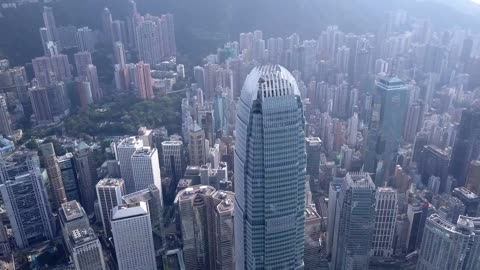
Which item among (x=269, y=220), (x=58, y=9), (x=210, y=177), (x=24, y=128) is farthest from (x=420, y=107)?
(x=58, y=9)

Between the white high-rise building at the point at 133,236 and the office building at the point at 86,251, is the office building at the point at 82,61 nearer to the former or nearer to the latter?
the office building at the point at 86,251

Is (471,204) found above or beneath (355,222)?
beneath

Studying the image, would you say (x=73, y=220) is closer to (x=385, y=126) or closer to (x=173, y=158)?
(x=173, y=158)

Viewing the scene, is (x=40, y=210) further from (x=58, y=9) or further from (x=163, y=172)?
(x=58, y=9)

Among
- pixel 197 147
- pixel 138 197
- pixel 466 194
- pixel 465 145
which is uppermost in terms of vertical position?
pixel 465 145

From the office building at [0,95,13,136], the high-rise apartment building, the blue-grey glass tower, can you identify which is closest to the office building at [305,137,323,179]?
the blue-grey glass tower

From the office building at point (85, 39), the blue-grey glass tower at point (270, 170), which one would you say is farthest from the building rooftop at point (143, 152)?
the office building at point (85, 39)

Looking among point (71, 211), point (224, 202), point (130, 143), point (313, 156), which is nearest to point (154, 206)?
point (71, 211)
